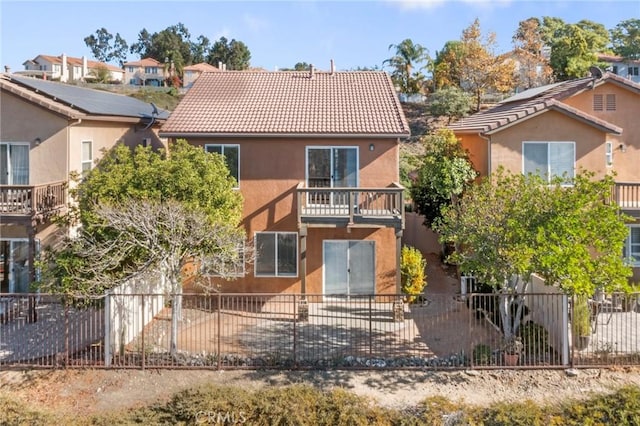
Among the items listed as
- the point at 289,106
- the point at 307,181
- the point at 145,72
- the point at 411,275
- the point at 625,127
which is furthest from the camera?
the point at 145,72

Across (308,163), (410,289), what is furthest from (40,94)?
(410,289)

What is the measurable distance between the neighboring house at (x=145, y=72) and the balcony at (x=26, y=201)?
252 ft

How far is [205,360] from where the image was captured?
13.9 meters

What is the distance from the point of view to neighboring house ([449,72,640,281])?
2008 centimetres

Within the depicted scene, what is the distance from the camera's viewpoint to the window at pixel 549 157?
20.4 metres

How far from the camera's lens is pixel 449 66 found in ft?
172

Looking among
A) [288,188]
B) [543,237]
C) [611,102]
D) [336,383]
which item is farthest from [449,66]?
[336,383]

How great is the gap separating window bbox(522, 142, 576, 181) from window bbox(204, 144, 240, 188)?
10.7 m

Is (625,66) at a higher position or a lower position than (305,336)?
higher

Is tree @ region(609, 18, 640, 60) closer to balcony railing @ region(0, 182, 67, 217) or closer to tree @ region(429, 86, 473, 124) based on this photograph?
tree @ region(429, 86, 473, 124)

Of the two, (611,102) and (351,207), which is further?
(611,102)

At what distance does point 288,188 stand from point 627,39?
67428 mm

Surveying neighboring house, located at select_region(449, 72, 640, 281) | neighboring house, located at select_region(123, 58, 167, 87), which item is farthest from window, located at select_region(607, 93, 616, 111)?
neighboring house, located at select_region(123, 58, 167, 87)

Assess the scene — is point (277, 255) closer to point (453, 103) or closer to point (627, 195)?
point (627, 195)
